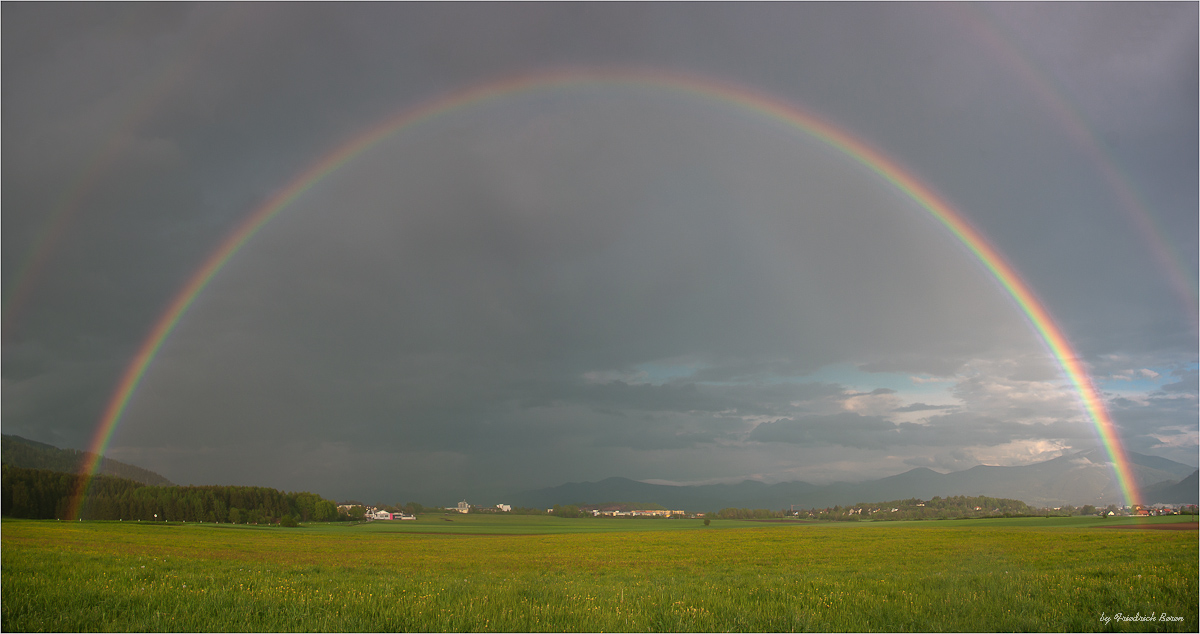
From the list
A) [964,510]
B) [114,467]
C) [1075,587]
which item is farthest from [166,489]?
[964,510]

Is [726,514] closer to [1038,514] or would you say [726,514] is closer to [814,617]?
[1038,514]

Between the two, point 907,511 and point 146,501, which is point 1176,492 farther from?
point 146,501

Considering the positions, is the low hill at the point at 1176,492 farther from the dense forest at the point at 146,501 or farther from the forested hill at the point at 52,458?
the forested hill at the point at 52,458

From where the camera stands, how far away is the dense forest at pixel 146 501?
324 feet

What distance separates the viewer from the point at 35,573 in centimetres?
1421

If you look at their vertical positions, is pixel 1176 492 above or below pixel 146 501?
below

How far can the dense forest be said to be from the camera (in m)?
98.6

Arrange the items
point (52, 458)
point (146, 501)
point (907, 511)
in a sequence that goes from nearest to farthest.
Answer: point (146, 501)
point (907, 511)
point (52, 458)

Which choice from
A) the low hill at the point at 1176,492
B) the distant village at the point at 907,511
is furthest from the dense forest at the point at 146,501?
the low hill at the point at 1176,492

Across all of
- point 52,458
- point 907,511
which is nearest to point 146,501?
point 52,458

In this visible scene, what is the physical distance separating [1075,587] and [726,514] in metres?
153

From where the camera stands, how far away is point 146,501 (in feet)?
368

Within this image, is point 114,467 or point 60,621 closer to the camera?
point 60,621

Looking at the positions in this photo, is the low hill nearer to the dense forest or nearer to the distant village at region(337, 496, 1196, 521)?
the distant village at region(337, 496, 1196, 521)
